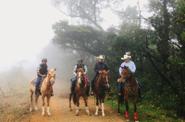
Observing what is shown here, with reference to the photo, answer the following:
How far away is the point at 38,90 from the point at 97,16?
31.3 metres

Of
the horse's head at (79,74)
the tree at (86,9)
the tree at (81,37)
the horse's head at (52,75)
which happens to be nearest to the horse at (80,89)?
the horse's head at (79,74)

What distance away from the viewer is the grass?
20.2 m

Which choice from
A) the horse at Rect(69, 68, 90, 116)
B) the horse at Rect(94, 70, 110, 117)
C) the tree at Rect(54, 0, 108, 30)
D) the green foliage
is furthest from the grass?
the tree at Rect(54, 0, 108, 30)

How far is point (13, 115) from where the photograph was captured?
2123cm

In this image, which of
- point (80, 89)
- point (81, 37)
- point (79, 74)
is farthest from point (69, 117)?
point (81, 37)

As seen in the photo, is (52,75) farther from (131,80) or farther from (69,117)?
(131,80)

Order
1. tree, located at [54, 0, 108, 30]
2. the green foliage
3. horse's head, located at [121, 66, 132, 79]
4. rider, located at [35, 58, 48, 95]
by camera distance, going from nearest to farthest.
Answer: horse's head, located at [121, 66, 132, 79] → rider, located at [35, 58, 48, 95] → the green foliage → tree, located at [54, 0, 108, 30]

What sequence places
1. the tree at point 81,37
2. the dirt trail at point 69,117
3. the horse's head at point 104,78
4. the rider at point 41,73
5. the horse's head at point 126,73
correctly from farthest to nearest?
the tree at point 81,37
the rider at point 41,73
the horse's head at point 104,78
the dirt trail at point 69,117
the horse's head at point 126,73

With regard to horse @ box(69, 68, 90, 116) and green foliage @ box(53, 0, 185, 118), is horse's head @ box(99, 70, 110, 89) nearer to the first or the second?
horse @ box(69, 68, 90, 116)

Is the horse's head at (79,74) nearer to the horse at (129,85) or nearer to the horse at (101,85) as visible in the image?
the horse at (101,85)

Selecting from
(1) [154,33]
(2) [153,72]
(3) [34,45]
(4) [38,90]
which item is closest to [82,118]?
(4) [38,90]

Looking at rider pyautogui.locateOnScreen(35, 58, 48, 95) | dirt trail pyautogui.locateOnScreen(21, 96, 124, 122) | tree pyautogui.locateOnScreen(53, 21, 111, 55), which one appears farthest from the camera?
tree pyautogui.locateOnScreen(53, 21, 111, 55)

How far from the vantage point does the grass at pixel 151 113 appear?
20234mm

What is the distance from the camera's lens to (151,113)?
21938mm
